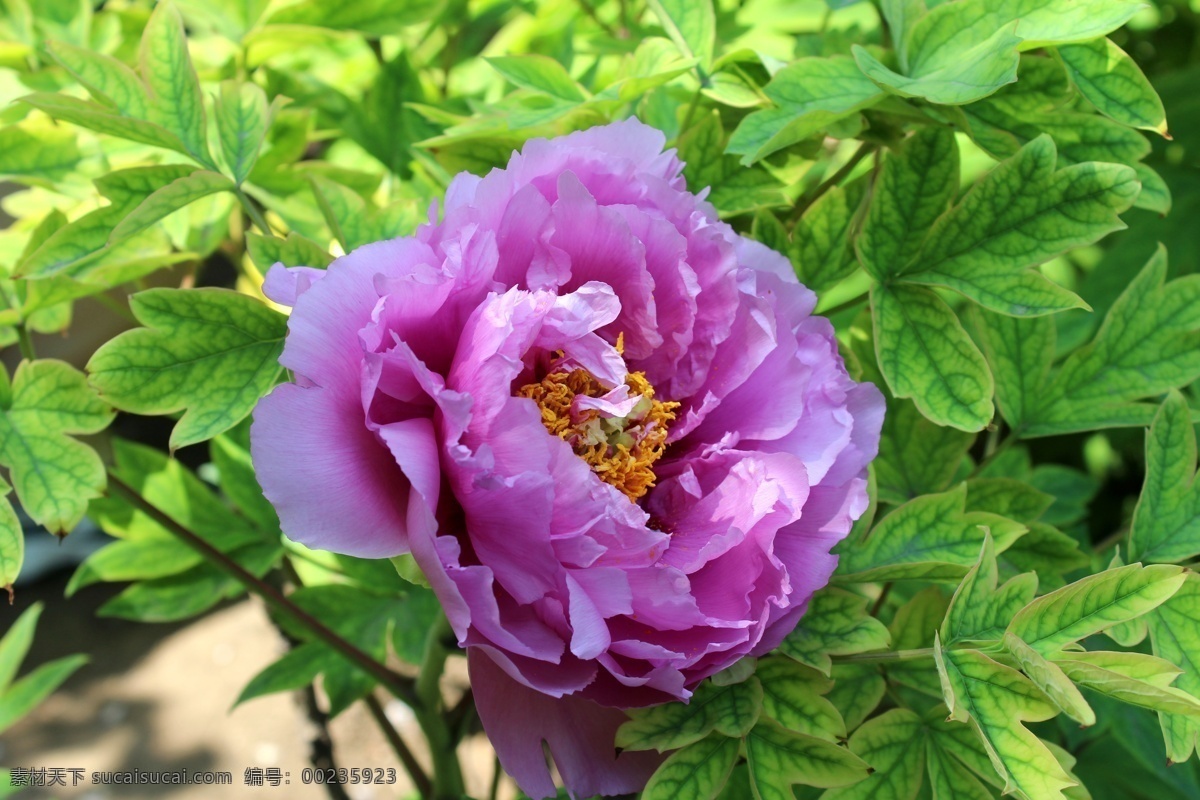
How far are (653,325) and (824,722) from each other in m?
0.21

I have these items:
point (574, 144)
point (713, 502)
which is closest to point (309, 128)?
point (574, 144)

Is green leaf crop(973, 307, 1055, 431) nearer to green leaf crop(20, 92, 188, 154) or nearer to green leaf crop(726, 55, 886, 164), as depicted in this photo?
green leaf crop(726, 55, 886, 164)

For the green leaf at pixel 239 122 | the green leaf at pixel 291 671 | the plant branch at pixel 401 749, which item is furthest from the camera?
the plant branch at pixel 401 749

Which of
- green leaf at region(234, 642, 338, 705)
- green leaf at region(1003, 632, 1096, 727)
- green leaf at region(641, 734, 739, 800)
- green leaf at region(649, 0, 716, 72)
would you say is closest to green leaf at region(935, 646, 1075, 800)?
green leaf at region(1003, 632, 1096, 727)

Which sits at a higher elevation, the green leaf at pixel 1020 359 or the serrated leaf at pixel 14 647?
the green leaf at pixel 1020 359

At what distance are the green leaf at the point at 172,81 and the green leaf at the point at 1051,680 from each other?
52 cm

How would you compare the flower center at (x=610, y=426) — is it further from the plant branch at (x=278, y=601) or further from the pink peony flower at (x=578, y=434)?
the plant branch at (x=278, y=601)

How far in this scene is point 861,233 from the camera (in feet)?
2.00

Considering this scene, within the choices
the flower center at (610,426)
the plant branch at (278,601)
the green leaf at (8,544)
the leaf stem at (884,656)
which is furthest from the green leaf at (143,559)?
the leaf stem at (884,656)

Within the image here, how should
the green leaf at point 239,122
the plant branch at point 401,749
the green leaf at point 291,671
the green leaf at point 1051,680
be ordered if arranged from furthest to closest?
the plant branch at point 401,749 → the green leaf at point 291,671 → the green leaf at point 239,122 → the green leaf at point 1051,680

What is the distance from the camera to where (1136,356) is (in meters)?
0.67

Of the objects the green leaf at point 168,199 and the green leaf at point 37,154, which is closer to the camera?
the green leaf at point 168,199

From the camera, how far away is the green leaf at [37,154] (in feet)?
2.30

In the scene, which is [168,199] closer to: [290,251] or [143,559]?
[290,251]
